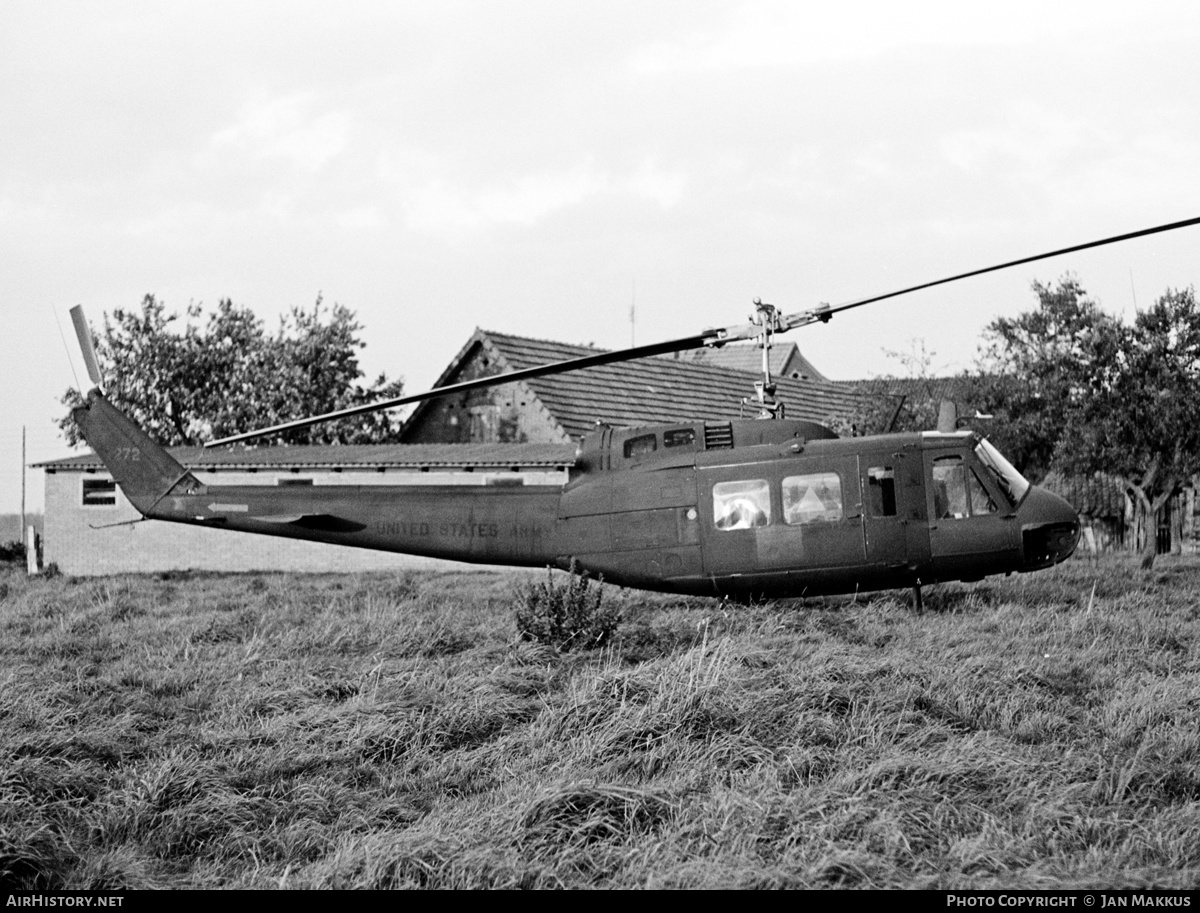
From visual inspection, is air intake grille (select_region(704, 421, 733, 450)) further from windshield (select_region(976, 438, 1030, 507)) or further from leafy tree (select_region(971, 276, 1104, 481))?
leafy tree (select_region(971, 276, 1104, 481))

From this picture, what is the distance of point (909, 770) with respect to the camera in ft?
22.4

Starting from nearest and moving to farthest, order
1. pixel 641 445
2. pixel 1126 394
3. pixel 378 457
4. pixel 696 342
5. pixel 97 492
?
1. pixel 696 342
2. pixel 641 445
3. pixel 1126 394
4. pixel 378 457
5. pixel 97 492

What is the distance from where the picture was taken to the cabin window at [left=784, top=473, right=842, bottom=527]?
1232 centimetres

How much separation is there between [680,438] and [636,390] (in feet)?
72.5

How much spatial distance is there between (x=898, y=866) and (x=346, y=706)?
415 centimetres

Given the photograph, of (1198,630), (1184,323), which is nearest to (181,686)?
(1198,630)

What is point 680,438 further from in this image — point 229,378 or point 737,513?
point 229,378

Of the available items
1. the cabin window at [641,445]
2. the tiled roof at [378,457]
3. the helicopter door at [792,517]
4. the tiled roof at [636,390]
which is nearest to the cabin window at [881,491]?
the helicopter door at [792,517]

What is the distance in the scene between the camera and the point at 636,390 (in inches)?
1379

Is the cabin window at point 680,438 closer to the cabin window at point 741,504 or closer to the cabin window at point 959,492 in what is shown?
the cabin window at point 741,504

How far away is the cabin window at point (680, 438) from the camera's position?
42.5 feet

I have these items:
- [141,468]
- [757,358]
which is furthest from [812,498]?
[757,358]

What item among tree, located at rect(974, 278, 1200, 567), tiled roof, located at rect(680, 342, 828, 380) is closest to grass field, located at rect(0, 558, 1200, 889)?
tree, located at rect(974, 278, 1200, 567)
